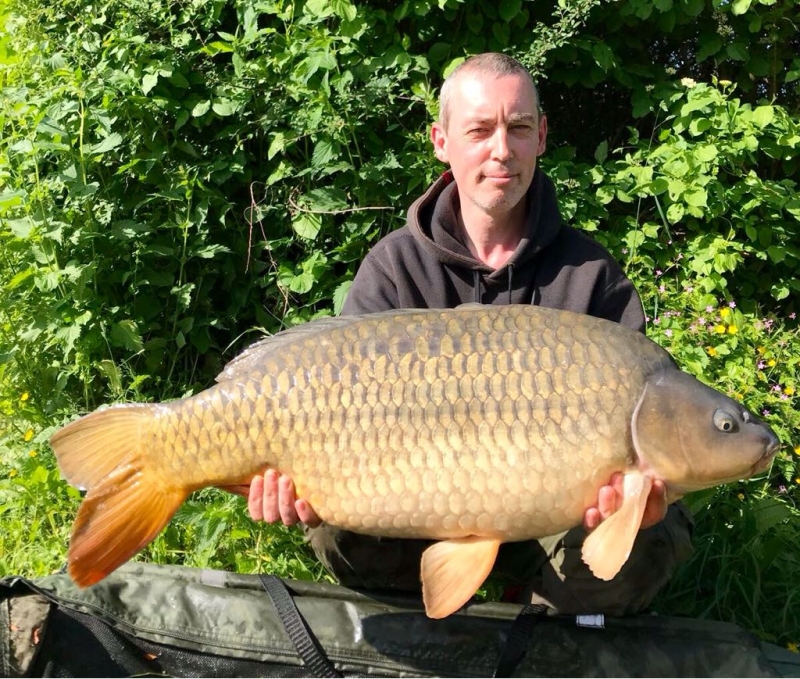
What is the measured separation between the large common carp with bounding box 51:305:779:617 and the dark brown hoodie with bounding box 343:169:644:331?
1.44 ft

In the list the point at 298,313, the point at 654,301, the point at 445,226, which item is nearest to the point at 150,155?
the point at 298,313

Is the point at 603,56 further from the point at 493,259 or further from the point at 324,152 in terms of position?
the point at 493,259

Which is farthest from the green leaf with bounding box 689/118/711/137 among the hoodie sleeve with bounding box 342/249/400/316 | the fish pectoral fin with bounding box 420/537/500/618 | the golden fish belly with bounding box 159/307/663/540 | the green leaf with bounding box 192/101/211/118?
the fish pectoral fin with bounding box 420/537/500/618

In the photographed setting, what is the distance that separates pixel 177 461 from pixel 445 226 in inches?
34.6

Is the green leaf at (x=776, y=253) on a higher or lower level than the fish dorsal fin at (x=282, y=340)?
lower

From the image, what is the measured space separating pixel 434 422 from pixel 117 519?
2.05 feet

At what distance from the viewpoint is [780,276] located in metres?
3.33

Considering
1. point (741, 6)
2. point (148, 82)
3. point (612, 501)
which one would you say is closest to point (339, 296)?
point (148, 82)

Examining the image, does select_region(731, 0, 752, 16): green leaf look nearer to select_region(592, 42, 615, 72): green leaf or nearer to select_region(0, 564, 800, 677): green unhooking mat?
select_region(592, 42, 615, 72): green leaf

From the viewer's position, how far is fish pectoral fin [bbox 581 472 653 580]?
1533mm

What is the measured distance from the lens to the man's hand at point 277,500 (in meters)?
1.68

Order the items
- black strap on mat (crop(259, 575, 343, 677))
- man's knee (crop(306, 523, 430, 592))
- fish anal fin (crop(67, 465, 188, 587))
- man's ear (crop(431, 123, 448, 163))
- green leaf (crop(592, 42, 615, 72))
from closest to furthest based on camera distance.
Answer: fish anal fin (crop(67, 465, 188, 587)) < black strap on mat (crop(259, 575, 343, 677)) < man's knee (crop(306, 523, 430, 592)) < man's ear (crop(431, 123, 448, 163)) < green leaf (crop(592, 42, 615, 72))

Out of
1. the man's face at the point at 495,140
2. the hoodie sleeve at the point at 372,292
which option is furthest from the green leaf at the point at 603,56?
the hoodie sleeve at the point at 372,292

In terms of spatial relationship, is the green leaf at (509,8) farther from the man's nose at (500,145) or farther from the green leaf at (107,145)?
the green leaf at (107,145)
